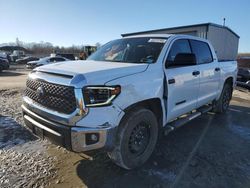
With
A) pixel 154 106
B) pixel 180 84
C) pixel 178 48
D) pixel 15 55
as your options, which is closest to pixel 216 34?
pixel 178 48

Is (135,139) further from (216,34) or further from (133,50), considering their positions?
(216,34)

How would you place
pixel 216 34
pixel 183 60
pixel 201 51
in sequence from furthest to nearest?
pixel 216 34
pixel 201 51
pixel 183 60

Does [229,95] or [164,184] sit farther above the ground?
[229,95]

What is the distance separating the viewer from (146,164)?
3.77 metres

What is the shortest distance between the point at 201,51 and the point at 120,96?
2958 mm

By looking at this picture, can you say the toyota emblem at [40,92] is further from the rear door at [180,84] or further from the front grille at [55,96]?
the rear door at [180,84]

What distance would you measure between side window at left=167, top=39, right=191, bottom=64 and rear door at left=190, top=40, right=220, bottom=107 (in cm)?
26

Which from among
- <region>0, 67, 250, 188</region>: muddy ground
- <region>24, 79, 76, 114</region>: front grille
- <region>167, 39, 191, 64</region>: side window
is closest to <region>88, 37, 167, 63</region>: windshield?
<region>167, 39, 191, 64</region>: side window

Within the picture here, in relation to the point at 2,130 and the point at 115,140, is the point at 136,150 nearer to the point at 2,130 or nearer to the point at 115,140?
the point at 115,140

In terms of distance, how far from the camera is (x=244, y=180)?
3340mm

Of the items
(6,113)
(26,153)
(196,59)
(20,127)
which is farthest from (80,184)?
(6,113)

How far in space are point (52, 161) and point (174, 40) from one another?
2.91 meters

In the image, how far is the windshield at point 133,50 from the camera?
13.0 feet

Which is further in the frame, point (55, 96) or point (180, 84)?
point (180, 84)
